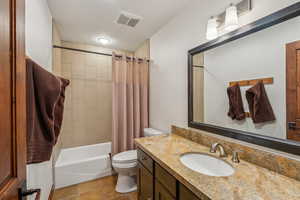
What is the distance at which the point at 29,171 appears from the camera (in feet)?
3.34

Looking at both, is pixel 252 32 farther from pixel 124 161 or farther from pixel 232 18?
pixel 124 161

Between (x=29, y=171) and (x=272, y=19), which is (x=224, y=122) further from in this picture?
(x=29, y=171)

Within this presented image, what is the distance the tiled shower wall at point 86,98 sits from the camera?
2.51 metres

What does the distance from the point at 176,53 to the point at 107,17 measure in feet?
3.39

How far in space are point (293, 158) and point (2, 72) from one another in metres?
1.43

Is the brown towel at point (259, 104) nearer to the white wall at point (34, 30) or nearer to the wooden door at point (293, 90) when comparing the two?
the wooden door at point (293, 90)

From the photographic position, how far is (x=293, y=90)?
0.80 metres

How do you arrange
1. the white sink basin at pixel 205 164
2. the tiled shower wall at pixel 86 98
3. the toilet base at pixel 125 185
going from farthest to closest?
the tiled shower wall at pixel 86 98 → the toilet base at pixel 125 185 → the white sink basin at pixel 205 164

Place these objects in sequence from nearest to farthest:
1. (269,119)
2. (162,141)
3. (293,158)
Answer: (293,158) → (269,119) → (162,141)

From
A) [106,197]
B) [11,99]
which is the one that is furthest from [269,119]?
[106,197]

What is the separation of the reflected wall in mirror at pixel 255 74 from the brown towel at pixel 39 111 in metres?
1.30

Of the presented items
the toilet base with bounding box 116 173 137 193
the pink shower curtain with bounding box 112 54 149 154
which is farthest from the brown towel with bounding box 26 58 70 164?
the toilet base with bounding box 116 173 137 193

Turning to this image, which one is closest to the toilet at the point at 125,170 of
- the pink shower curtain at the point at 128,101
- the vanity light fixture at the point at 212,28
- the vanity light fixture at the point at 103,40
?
the pink shower curtain at the point at 128,101

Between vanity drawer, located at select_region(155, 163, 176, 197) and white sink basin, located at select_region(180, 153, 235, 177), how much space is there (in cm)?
15
